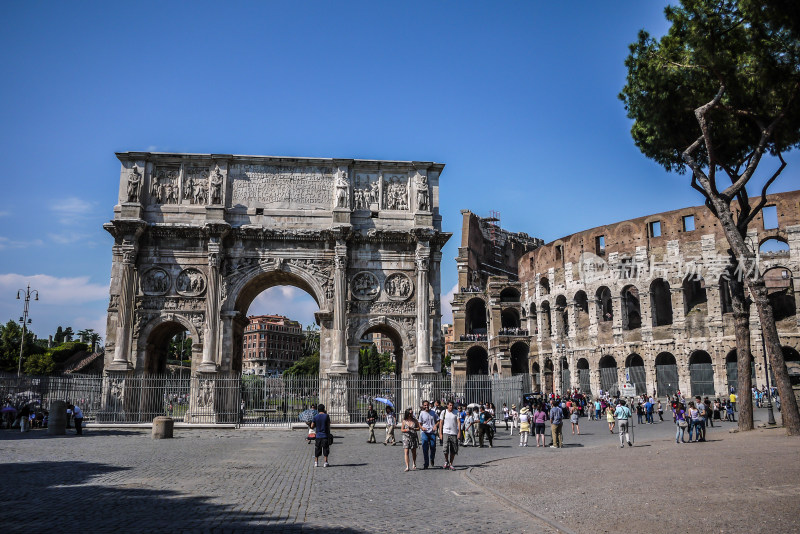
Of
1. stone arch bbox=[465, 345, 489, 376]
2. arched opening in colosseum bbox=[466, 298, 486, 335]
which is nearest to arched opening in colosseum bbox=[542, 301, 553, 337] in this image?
stone arch bbox=[465, 345, 489, 376]

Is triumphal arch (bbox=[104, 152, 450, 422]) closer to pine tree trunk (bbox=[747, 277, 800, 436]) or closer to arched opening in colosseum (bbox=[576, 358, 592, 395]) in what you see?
pine tree trunk (bbox=[747, 277, 800, 436])

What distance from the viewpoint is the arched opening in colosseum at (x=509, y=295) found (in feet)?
172

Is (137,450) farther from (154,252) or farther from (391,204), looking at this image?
(391,204)

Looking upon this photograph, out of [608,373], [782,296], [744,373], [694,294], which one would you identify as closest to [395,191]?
[744,373]

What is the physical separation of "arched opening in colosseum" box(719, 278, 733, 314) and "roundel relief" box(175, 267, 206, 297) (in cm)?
2958

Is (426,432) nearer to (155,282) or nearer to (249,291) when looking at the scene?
(249,291)

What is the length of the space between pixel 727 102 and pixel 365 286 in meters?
14.4

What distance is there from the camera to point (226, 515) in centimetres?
718

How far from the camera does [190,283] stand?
82.5ft

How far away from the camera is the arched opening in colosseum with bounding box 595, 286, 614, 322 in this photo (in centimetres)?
4301

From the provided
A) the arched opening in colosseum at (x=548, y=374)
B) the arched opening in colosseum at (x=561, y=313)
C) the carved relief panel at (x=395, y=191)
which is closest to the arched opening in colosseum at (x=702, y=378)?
the arched opening in colosseum at (x=561, y=313)

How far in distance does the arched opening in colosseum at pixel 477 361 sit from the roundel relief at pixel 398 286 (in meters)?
26.6

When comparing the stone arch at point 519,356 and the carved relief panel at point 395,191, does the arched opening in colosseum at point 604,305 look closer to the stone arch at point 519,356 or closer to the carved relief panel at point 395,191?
the stone arch at point 519,356

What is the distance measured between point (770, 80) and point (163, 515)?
1767 centimetres
